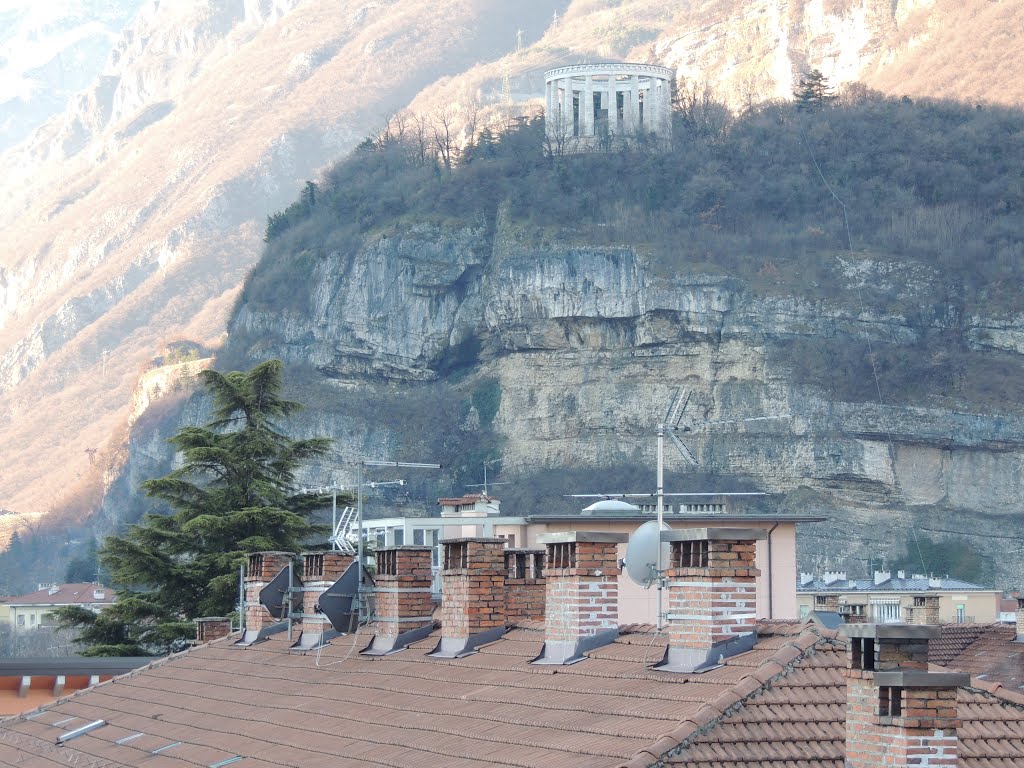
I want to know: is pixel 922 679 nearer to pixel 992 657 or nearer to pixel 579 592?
pixel 579 592

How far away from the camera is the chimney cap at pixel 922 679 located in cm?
1142

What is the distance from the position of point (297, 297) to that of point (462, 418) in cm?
2175

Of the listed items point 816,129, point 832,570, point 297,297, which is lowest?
point 832,570

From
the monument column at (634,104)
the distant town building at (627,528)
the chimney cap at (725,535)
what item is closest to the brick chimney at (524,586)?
the chimney cap at (725,535)

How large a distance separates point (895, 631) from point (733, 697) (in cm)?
176

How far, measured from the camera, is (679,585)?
14406 mm

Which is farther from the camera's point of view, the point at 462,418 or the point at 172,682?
the point at 462,418

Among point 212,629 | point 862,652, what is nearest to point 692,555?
point 862,652

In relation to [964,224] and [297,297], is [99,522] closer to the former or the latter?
[297,297]

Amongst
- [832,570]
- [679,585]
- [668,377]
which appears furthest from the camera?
[668,377]

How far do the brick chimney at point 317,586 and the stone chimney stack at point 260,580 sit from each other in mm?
1274

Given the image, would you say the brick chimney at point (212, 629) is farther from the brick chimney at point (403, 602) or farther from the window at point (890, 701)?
the window at point (890, 701)

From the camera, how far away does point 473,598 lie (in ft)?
58.4

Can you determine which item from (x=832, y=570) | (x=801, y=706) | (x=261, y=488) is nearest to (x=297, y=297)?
(x=832, y=570)
